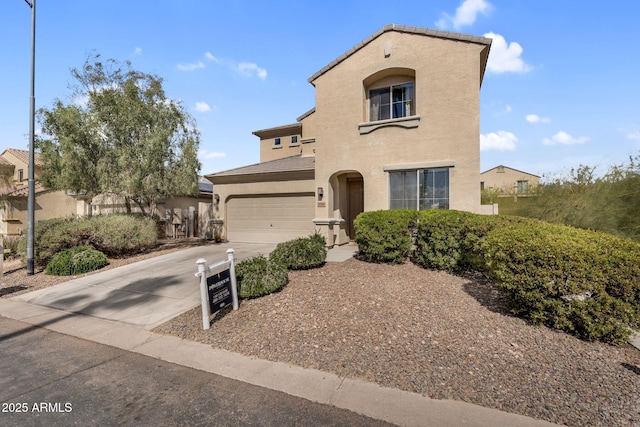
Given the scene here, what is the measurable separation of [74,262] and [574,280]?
41.3 ft

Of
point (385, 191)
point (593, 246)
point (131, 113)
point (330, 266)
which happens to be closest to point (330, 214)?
point (385, 191)

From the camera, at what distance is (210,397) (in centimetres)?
347

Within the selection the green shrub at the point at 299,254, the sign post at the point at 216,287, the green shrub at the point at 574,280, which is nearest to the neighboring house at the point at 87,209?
the green shrub at the point at 299,254

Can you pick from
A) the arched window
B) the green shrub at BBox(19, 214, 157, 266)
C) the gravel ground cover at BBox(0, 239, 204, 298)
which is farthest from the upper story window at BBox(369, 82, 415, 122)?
the gravel ground cover at BBox(0, 239, 204, 298)

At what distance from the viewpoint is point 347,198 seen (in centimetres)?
1271

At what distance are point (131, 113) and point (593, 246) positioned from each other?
48.1ft

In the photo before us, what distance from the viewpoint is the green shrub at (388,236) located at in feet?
27.5

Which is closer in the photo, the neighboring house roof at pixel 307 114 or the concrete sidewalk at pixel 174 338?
the concrete sidewalk at pixel 174 338

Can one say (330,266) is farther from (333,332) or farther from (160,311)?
(160,311)

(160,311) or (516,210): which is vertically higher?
(516,210)

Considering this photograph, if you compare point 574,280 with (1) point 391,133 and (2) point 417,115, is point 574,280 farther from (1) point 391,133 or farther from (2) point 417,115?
(1) point 391,133

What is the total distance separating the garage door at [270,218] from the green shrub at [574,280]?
28.9 ft

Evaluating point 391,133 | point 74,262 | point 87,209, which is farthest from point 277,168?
point 87,209

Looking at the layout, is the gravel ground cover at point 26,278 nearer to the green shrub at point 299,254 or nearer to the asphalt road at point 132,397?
the asphalt road at point 132,397
